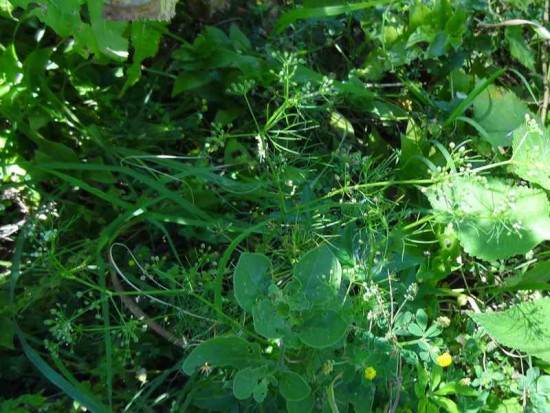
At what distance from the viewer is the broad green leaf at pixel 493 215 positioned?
1.60 m

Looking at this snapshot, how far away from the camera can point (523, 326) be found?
1669 mm

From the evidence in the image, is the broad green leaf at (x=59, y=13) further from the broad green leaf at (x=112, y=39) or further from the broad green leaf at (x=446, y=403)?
the broad green leaf at (x=446, y=403)

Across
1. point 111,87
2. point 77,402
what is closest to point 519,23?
point 111,87

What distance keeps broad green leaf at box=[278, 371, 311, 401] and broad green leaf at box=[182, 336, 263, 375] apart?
6cm

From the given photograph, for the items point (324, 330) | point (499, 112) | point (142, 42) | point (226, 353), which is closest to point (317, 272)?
point (324, 330)

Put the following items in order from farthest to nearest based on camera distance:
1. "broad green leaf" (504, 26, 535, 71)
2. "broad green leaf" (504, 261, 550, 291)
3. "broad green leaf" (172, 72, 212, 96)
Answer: "broad green leaf" (504, 26, 535, 71) < "broad green leaf" (172, 72, 212, 96) < "broad green leaf" (504, 261, 550, 291)

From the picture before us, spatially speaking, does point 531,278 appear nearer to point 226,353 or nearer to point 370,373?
point 370,373

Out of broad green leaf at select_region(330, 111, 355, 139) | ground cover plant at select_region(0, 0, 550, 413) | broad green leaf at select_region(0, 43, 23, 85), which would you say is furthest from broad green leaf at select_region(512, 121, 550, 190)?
broad green leaf at select_region(0, 43, 23, 85)

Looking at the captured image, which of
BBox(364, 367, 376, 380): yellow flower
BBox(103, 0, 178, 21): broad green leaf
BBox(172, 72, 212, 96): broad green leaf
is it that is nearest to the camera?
BBox(364, 367, 376, 380): yellow flower

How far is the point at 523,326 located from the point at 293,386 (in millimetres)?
644

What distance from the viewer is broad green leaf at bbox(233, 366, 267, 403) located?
50.9 inches

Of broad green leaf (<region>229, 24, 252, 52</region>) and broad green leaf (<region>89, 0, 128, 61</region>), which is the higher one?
broad green leaf (<region>89, 0, 128, 61</region>)

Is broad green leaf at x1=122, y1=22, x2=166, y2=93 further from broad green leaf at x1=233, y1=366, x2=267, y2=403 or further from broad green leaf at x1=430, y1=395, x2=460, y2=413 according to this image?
broad green leaf at x1=430, y1=395, x2=460, y2=413

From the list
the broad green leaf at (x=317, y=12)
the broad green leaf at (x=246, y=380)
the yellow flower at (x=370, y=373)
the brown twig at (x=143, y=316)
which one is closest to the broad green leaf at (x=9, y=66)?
the brown twig at (x=143, y=316)
